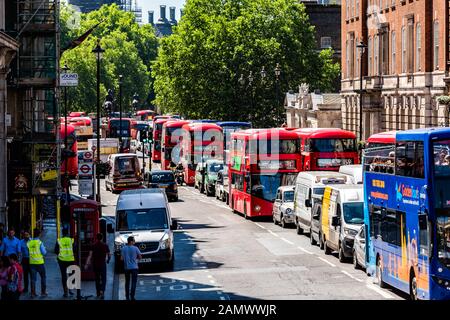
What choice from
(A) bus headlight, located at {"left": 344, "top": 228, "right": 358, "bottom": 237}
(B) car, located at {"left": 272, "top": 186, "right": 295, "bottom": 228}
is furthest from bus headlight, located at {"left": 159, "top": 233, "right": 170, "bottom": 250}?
(B) car, located at {"left": 272, "top": 186, "right": 295, "bottom": 228}

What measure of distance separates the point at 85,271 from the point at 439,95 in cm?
3669

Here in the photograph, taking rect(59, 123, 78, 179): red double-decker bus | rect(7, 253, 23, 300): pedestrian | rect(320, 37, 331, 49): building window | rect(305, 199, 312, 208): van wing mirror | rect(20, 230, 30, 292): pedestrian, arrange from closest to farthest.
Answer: rect(7, 253, 23, 300): pedestrian → rect(20, 230, 30, 292): pedestrian → rect(305, 199, 312, 208): van wing mirror → rect(59, 123, 78, 179): red double-decker bus → rect(320, 37, 331, 49): building window

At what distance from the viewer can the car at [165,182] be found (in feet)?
230

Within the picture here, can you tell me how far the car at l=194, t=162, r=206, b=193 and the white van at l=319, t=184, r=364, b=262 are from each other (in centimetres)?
3636

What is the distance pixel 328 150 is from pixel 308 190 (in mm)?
10917

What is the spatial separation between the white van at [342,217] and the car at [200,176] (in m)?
36.4

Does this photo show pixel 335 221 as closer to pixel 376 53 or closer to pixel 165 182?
pixel 165 182

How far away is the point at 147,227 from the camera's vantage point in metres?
39.6

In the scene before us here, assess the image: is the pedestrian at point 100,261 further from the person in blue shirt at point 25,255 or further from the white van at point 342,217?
the white van at point 342,217

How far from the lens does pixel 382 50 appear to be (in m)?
83.8

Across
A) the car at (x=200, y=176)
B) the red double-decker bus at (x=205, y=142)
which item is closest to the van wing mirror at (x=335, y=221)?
the car at (x=200, y=176)

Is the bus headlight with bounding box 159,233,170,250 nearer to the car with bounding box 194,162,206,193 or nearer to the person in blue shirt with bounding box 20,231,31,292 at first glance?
the person in blue shirt with bounding box 20,231,31,292

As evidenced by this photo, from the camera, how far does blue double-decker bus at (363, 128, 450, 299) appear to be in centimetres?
2647
